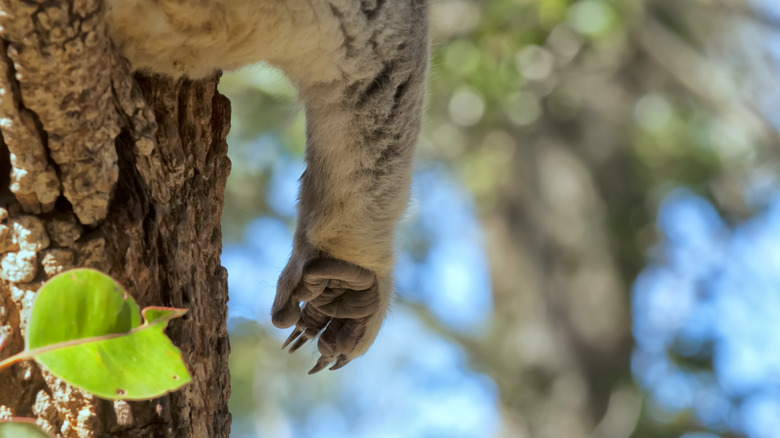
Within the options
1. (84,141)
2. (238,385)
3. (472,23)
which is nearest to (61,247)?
(84,141)

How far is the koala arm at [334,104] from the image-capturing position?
109cm

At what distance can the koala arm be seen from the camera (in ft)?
3.58

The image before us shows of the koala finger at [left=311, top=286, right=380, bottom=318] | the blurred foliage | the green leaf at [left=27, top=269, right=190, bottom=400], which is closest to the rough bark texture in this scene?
the green leaf at [left=27, top=269, right=190, bottom=400]

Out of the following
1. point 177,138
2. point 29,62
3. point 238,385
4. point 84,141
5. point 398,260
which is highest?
point 29,62

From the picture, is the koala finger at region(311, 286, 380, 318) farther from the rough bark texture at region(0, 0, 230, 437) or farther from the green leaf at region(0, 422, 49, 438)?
the green leaf at region(0, 422, 49, 438)

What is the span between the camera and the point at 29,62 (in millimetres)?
849

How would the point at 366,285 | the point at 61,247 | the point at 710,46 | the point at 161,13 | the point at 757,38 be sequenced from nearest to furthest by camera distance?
the point at 61,247, the point at 161,13, the point at 366,285, the point at 757,38, the point at 710,46

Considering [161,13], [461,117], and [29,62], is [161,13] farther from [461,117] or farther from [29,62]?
[461,117]

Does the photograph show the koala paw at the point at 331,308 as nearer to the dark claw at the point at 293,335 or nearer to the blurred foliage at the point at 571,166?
the dark claw at the point at 293,335

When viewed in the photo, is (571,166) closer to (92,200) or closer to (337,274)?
(337,274)

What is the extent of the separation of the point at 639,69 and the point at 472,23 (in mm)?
3123

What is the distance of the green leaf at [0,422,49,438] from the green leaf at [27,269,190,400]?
0.15 feet

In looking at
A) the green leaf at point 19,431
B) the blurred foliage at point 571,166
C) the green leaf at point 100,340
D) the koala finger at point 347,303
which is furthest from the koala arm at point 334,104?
the blurred foliage at point 571,166

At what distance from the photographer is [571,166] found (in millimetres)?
7480
